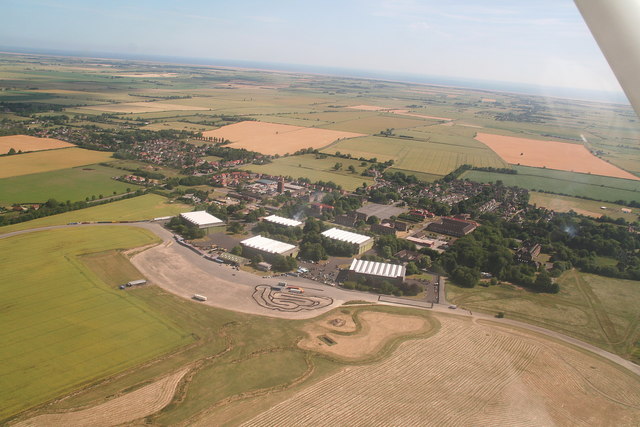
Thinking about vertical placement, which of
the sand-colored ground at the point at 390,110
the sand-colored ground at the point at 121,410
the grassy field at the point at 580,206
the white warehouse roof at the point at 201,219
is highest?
the sand-colored ground at the point at 390,110

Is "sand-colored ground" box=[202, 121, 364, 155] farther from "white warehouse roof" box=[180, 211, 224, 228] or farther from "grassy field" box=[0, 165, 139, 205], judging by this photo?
"white warehouse roof" box=[180, 211, 224, 228]

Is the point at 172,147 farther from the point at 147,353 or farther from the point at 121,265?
the point at 147,353

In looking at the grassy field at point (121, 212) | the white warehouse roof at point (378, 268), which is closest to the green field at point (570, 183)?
the white warehouse roof at point (378, 268)

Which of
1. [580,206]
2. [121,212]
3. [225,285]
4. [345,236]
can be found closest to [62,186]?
[121,212]

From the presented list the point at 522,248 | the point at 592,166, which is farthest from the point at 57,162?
the point at 592,166

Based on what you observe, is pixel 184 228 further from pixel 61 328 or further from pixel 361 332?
pixel 361 332

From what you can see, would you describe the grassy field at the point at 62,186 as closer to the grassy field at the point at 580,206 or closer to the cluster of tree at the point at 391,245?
the cluster of tree at the point at 391,245
